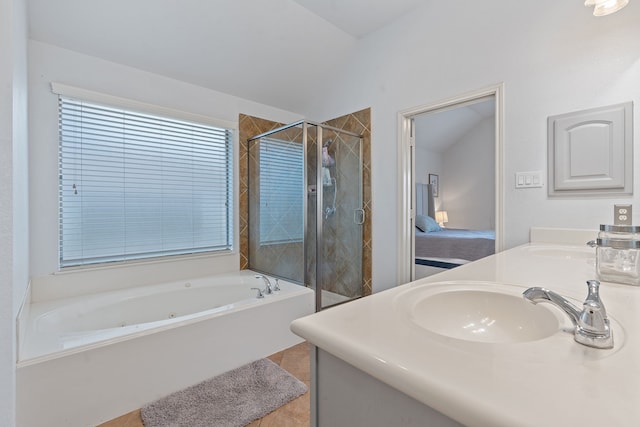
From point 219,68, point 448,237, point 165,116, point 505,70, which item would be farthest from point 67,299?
point 448,237

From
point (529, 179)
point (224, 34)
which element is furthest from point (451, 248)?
point (224, 34)

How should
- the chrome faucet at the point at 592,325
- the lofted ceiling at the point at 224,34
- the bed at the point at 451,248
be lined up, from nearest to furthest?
the chrome faucet at the point at 592,325, the lofted ceiling at the point at 224,34, the bed at the point at 451,248

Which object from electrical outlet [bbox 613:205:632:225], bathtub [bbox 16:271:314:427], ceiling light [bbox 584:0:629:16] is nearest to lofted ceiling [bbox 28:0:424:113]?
ceiling light [bbox 584:0:629:16]

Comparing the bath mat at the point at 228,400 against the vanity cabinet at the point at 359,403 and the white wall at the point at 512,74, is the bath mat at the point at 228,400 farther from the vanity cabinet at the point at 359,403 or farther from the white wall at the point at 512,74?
the white wall at the point at 512,74

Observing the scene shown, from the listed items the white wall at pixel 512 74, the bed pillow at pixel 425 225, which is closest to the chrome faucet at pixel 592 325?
the white wall at pixel 512 74

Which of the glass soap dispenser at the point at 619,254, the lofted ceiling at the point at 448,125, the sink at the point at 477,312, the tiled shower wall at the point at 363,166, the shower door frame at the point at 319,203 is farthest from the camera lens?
the lofted ceiling at the point at 448,125

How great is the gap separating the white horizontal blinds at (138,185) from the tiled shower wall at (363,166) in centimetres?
14

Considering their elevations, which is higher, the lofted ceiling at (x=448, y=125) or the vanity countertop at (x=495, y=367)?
the lofted ceiling at (x=448, y=125)

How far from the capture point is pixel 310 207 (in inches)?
114

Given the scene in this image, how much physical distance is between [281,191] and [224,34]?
1.47 meters

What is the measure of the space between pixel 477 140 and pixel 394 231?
4405mm

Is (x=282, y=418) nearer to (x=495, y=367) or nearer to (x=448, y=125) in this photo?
(x=495, y=367)

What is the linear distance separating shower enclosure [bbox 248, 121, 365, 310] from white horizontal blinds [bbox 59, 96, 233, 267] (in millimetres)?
347

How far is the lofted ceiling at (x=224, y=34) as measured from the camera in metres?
1.99
